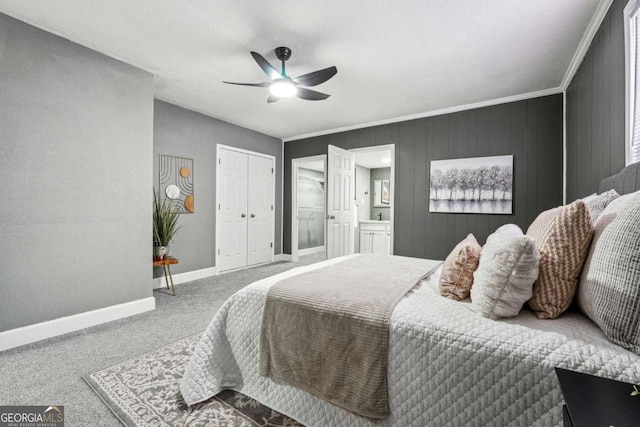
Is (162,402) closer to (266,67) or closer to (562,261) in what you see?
(562,261)

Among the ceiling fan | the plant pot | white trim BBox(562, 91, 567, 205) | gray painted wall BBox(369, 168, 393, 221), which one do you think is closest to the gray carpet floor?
the plant pot

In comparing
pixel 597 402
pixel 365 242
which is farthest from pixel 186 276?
pixel 597 402

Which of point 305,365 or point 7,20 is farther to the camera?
point 7,20

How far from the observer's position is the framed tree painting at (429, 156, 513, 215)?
12.4 ft

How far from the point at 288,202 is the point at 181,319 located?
3422mm

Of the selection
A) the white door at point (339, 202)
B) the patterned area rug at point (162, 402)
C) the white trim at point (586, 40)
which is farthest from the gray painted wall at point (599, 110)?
the white door at point (339, 202)

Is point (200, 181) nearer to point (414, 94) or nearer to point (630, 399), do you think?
point (414, 94)

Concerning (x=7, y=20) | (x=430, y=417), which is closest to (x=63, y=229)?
(x=7, y=20)

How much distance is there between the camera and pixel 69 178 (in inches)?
96.8

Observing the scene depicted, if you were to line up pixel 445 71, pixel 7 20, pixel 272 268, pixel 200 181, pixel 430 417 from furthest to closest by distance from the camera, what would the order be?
pixel 272 268
pixel 200 181
pixel 445 71
pixel 7 20
pixel 430 417

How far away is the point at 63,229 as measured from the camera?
95.7 inches

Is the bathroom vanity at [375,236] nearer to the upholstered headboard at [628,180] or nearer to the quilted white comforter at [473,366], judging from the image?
the upholstered headboard at [628,180]

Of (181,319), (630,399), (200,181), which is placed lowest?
(181,319)

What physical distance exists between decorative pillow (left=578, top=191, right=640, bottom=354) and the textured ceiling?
185cm
